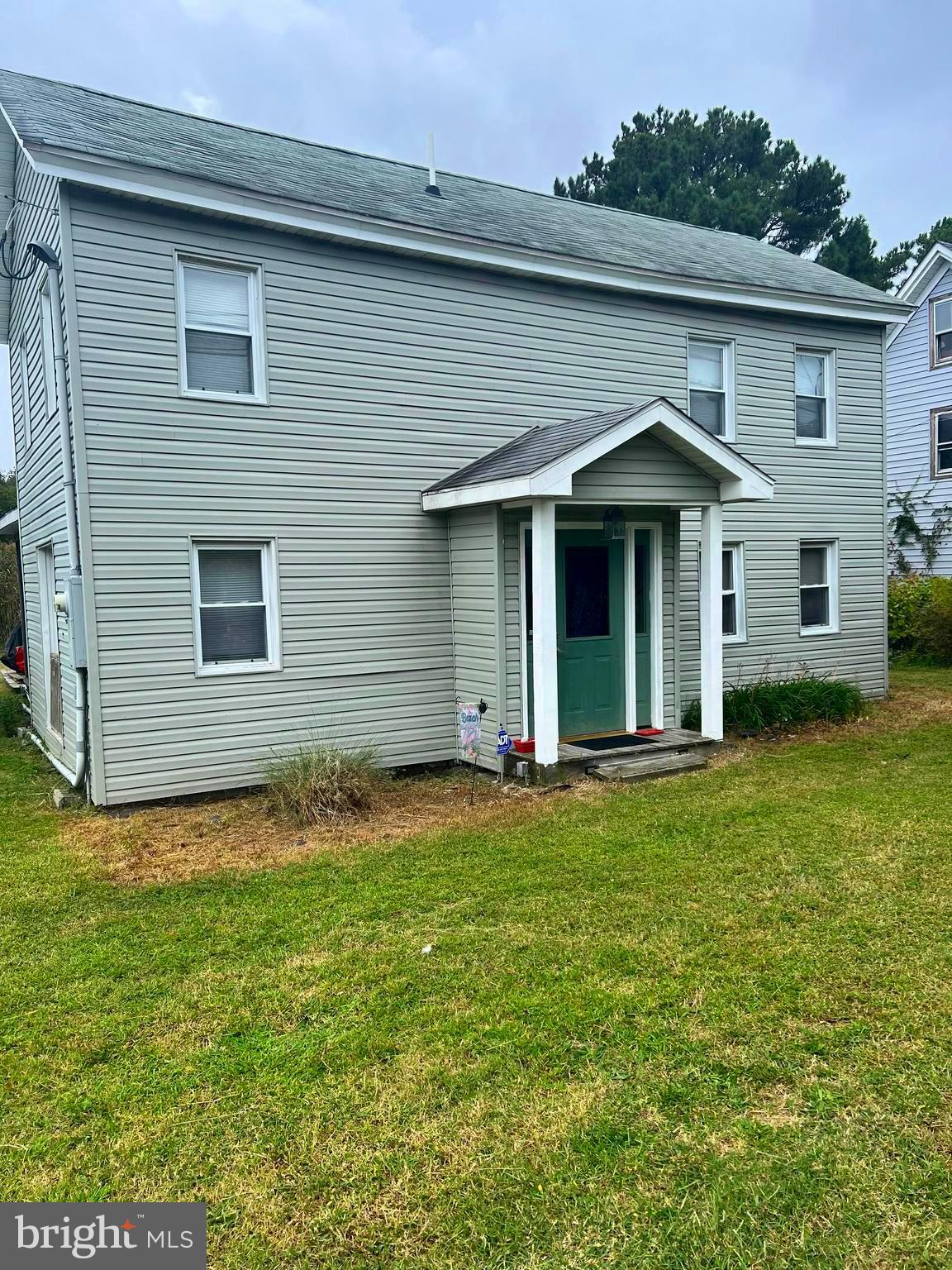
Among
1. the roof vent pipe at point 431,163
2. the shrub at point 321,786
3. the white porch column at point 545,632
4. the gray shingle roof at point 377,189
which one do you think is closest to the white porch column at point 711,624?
the white porch column at point 545,632

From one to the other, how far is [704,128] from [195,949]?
3601cm

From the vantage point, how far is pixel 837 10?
18.3 m

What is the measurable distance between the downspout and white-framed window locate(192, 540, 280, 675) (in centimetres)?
100

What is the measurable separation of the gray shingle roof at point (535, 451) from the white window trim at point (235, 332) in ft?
Answer: 6.71

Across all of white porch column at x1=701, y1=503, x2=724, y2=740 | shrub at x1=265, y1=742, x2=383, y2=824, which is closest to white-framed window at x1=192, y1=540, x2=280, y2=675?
shrub at x1=265, y1=742, x2=383, y2=824

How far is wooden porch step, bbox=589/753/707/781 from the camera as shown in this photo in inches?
333

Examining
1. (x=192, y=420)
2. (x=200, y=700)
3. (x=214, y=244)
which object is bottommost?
(x=200, y=700)

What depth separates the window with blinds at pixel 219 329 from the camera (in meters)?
8.00

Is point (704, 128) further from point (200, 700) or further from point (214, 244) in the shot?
point (200, 700)

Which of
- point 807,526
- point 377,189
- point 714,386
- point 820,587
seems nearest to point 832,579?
point 820,587

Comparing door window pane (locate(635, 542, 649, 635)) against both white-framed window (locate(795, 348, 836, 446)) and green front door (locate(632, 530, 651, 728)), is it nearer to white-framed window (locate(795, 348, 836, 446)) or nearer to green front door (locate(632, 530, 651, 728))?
green front door (locate(632, 530, 651, 728))

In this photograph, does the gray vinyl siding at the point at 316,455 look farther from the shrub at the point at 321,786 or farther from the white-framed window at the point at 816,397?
the white-framed window at the point at 816,397

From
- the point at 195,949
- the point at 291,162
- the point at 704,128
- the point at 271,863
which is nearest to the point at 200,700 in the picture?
the point at 271,863

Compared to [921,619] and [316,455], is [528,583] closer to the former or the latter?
[316,455]
